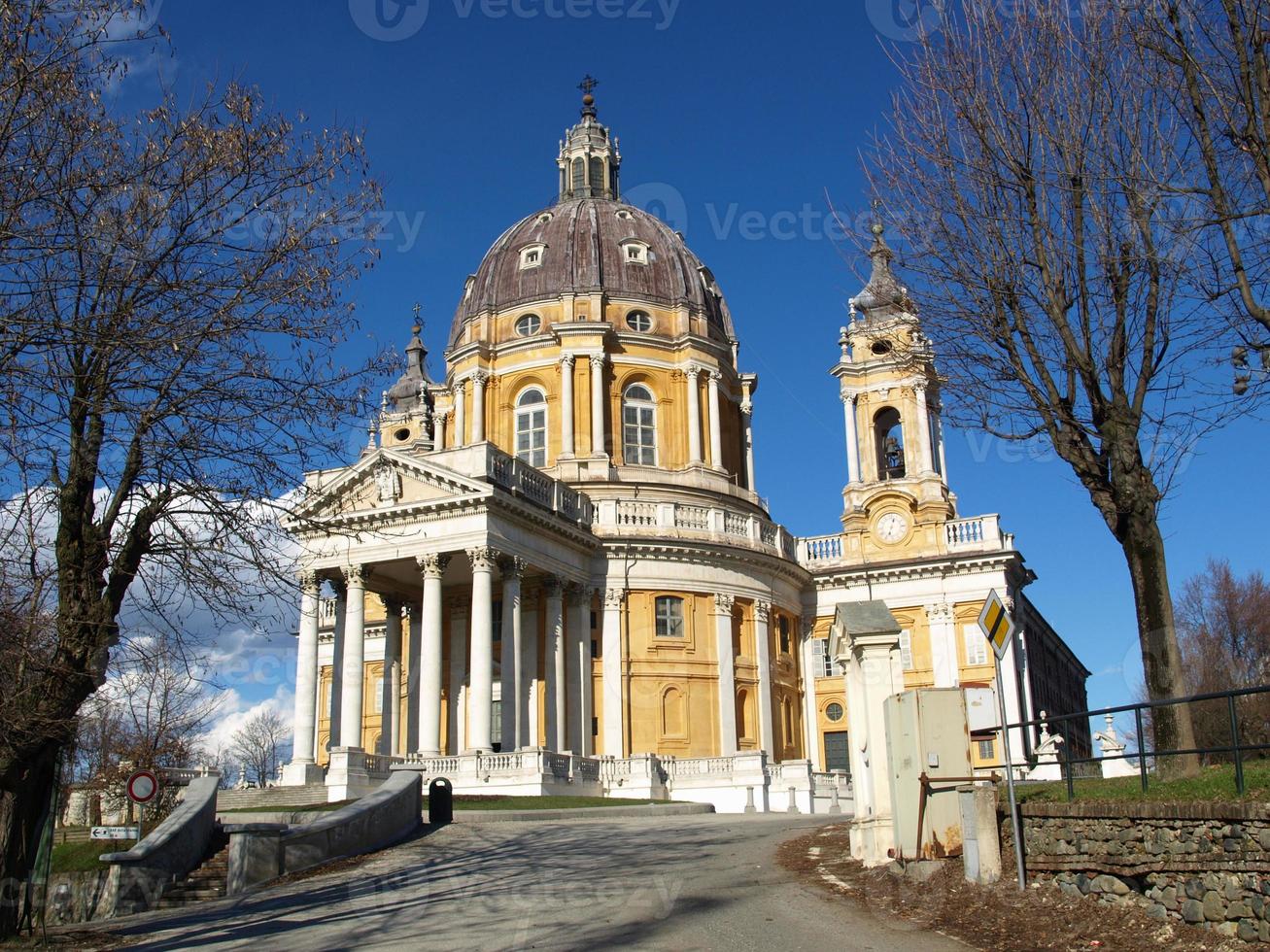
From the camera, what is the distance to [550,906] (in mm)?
14992

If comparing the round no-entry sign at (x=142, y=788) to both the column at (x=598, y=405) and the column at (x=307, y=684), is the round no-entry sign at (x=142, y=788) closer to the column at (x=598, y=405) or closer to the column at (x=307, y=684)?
the column at (x=307, y=684)

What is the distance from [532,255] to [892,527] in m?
18.9

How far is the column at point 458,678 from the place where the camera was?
4231cm

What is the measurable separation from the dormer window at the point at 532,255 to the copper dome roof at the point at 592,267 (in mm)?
126

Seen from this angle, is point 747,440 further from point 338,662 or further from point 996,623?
point 996,623

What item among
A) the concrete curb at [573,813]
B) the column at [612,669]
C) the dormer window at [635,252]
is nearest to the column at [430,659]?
the column at [612,669]

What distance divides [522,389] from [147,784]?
1229 inches

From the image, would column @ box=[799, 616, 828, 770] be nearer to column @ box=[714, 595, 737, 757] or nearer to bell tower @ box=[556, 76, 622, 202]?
column @ box=[714, 595, 737, 757]

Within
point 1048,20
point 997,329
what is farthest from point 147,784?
point 1048,20

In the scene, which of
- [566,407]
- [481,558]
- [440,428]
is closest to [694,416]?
[566,407]

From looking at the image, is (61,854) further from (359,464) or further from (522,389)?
(522,389)

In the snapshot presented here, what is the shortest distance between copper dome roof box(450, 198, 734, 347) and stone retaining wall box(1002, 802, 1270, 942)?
40450mm

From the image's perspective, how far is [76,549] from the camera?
13992mm

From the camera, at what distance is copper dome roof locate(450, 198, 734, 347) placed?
52531 mm
